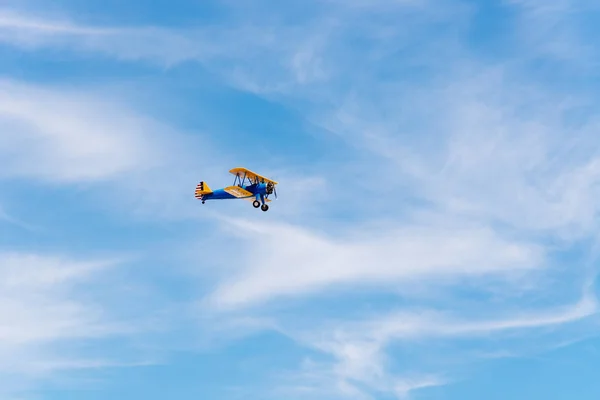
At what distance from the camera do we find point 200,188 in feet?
495

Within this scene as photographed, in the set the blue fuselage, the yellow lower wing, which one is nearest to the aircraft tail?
the blue fuselage

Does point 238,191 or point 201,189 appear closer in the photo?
point 238,191

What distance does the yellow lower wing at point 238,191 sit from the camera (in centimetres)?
13888

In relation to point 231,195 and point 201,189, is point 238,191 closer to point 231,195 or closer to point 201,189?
point 231,195

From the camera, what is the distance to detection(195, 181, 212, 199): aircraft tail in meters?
149

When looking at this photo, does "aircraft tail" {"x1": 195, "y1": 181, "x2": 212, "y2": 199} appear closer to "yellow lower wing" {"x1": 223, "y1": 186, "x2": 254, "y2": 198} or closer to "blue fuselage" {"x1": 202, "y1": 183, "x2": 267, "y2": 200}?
"blue fuselage" {"x1": 202, "y1": 183, "x2": 267, "y2": 200}

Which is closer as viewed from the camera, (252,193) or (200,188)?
(252,193)

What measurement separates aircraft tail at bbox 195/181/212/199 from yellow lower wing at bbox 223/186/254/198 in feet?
30.3

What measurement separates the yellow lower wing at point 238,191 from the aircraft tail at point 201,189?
9241 millimetres

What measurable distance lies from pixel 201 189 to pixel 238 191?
43.7ft

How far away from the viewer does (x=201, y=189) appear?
150625 mm

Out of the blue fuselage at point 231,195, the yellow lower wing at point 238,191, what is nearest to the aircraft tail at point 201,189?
the blue fuselage at point 231,195

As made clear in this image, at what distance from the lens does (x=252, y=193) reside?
138625 mm

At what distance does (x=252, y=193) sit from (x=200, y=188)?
16041 mm
